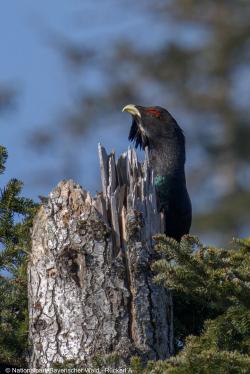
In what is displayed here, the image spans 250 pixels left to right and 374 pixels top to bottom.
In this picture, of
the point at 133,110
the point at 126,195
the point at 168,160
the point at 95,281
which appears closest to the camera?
the point at 95,281

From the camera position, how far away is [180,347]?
282 inches

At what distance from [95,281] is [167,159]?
219 centimetres

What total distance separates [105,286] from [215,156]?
20.4m

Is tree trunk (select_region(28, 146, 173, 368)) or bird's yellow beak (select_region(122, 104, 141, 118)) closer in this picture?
tree trunk (select_region(28, 146, 173, 368))

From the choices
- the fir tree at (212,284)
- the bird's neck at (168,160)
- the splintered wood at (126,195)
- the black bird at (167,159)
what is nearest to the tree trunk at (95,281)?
the splintered wood at (126,195)

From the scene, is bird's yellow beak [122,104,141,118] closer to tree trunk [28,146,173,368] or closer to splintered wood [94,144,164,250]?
splintered wood [94,144,164,250]

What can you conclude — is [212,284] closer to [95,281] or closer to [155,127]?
[95,281]

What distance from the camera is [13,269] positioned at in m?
7.37

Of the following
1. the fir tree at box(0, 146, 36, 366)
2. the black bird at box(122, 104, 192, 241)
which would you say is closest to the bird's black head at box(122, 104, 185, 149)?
the black bird at box(122, 104, 192, 241)

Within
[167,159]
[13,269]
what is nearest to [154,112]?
[167,159]

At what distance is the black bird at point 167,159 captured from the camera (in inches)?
Answer: 324

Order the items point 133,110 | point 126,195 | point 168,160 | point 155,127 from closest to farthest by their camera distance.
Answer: point 126,195 → point 168,160 → point 155,127 → point 133,110

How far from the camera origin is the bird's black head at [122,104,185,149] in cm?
887

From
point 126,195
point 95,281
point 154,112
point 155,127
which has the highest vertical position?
point 154,112
